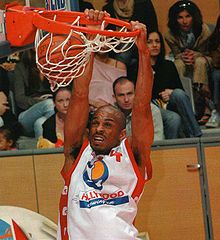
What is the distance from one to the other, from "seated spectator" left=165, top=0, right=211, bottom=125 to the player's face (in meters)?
2.13

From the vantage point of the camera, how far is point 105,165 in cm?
336

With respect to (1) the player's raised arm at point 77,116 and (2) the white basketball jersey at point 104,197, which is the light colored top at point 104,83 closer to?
(1) the player's raised arm at point 77,116

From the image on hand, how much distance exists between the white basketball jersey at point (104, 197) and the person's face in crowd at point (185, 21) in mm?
2469

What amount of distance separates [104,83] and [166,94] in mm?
506

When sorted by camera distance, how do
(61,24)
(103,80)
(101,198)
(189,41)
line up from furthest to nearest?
(189,41), (103,80), (101,198), (61,24)

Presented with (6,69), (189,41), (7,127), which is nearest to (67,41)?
(7,127)

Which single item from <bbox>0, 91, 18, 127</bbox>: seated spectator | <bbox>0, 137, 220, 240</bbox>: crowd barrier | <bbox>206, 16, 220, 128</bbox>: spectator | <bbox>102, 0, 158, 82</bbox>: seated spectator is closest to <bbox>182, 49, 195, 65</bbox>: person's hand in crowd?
<bbox>206, 16, 220, 128</bbox>: spectator

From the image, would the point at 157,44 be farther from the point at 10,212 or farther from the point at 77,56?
the point at 77,56

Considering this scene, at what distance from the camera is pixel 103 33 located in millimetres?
3154

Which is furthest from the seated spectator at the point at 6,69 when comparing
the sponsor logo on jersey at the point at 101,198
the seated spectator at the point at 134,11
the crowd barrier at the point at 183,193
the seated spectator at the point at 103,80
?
the sponsor logo on jersey at the point at 101,198

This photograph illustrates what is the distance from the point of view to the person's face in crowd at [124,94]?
5183 millimetres

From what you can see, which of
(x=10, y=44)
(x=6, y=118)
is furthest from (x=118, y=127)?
(x=6, y=118)

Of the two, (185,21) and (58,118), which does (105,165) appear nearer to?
(58,118)

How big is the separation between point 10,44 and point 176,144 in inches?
76.8
